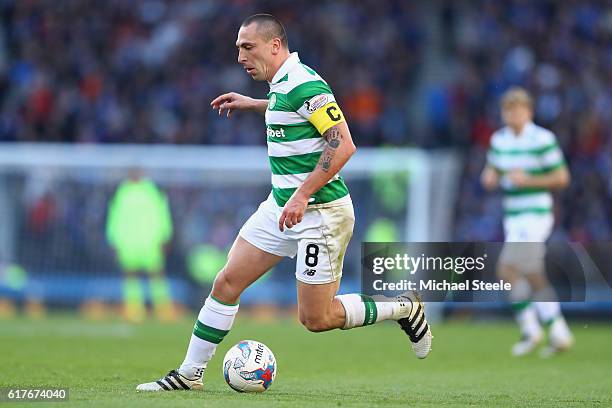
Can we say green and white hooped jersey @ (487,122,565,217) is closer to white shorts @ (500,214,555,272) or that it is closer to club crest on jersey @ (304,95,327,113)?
white shorts @ (500,214,555,272)

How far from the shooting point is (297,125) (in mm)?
7109

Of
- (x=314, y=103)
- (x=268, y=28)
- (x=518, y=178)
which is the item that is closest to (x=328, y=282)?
(x=314, y=103)

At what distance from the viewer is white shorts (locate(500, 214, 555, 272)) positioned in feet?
36.8

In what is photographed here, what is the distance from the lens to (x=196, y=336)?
7246 millimetres

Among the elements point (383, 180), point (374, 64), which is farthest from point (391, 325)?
point (374, 64)

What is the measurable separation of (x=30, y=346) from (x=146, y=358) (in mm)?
1567

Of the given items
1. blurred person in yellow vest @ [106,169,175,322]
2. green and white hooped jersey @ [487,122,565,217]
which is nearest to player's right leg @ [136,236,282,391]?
green and white hooped jersey @ [487,122,565,217]

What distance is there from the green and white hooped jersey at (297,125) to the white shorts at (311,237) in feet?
0.28

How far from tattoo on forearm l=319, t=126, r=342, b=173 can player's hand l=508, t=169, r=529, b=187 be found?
505 centimetres

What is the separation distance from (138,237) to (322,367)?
7678 millimetres

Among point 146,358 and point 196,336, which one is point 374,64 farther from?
point 196,336

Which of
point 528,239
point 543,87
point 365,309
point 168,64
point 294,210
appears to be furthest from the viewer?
point 168,64

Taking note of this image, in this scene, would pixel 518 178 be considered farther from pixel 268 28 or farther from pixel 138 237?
pixel 138 237

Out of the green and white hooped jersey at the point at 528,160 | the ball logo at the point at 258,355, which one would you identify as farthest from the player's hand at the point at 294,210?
the green and white hooped jersey at the point at 528,160
